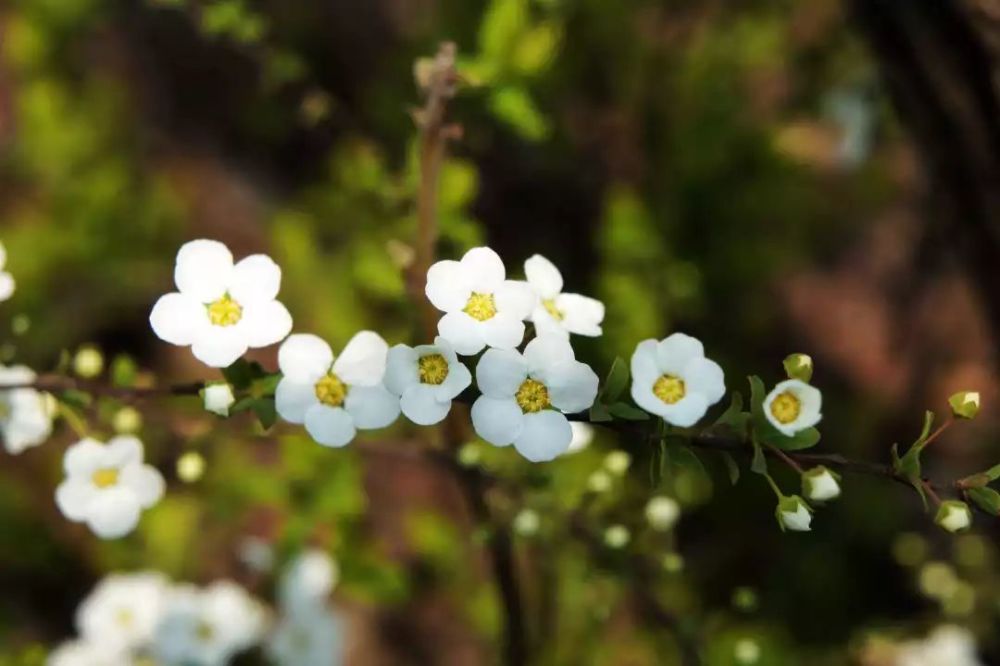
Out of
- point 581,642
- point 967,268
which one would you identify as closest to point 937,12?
point 967,268

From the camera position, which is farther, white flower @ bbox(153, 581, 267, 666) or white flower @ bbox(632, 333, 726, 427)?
white flower @ bbox(153, 581, 267, 666)

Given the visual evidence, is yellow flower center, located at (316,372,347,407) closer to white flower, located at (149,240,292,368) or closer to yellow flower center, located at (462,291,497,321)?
white flower, located at (149,240,292,368)

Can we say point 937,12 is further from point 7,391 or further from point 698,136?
point 7,391

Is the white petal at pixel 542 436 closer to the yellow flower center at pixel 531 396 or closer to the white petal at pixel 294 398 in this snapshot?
the yellow flower center at pixel 531 396

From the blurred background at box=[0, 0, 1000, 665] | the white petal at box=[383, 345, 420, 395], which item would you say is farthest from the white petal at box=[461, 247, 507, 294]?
the blurred background at box=[0, 0, 1000, 665]

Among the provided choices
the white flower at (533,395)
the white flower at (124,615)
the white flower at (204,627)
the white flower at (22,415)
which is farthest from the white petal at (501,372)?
the white flower at (124,615)

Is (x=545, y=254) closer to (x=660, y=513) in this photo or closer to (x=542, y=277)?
(x=660, y=513)

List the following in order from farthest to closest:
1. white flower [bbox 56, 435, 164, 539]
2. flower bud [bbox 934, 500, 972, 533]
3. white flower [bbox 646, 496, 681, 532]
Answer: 1. white flower [bbox 646, 496, 681, 532]
2. white flower [bbox 56, 435, 164, 539]
3. flower bud [bbox 934, 500, 972, 533]
